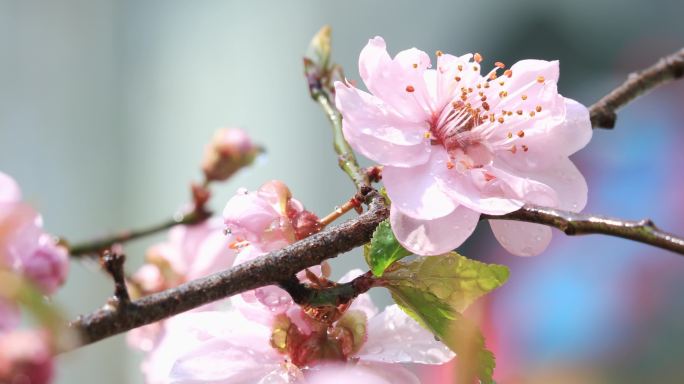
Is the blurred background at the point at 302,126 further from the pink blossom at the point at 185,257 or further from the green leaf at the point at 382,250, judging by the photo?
the green leaf at the point at 382,250

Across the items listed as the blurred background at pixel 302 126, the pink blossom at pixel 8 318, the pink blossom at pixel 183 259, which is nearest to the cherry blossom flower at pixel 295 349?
the pink blossom at pixel 8 318

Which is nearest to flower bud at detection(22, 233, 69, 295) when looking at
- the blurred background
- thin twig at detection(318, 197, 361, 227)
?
thin twig at detection(318, 197, 361, 227)

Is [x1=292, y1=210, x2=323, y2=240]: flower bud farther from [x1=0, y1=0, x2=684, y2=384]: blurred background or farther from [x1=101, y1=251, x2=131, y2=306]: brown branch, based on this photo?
[x1=0, y1=0, x2=684, y2=384]: blurred background

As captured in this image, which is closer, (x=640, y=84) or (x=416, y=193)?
(x=416, y=193)

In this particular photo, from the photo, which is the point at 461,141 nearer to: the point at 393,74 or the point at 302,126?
the point at 393,74

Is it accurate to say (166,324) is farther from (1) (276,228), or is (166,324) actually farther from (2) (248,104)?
(2) (248,104)

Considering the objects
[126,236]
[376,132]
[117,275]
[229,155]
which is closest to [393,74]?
[376,132]
